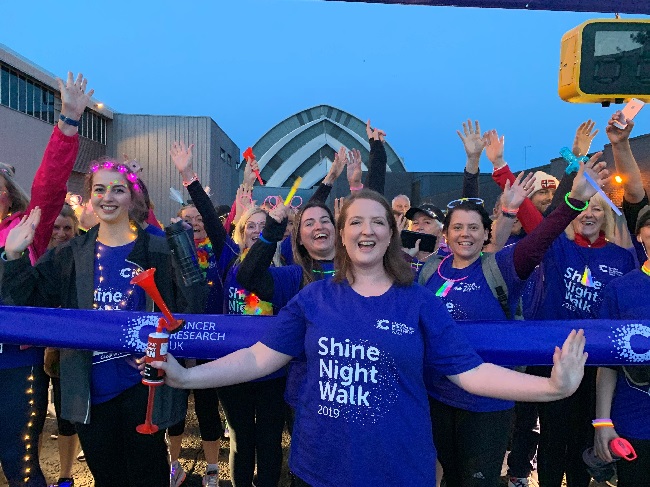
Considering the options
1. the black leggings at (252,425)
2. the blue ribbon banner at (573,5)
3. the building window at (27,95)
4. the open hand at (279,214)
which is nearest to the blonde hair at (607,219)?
the blue ribbon banner at (573,5)

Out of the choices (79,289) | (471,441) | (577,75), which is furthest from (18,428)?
(577,75)

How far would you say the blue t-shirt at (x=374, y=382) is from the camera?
1835 millimetres

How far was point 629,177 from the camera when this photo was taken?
3240 millimetres

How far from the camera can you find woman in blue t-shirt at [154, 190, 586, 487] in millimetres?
1829

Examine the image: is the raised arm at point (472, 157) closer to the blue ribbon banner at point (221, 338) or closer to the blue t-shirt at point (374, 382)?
the blue ribbon banner at point (221, 338)

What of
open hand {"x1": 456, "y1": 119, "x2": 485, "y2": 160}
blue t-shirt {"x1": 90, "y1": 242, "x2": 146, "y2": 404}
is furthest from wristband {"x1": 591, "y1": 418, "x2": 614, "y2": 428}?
blue t-shirt {"x1": 90, "y1": 242, "x2": 146, "y2": 404}

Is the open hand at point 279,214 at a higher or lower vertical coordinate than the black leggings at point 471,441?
higher

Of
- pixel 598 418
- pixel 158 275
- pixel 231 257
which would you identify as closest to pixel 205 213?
pixel 231 257

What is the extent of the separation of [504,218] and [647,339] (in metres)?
1.02

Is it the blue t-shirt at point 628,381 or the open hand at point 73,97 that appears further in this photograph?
the open hand at point 73,97

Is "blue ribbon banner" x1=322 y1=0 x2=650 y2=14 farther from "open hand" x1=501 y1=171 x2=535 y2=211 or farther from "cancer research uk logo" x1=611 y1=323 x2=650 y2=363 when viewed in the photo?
"cancer research uk logo" x1=611 y1=323 x2=650 y2=363

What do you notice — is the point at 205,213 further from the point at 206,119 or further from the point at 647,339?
the point at 206,119

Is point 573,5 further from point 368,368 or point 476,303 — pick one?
point 368,368

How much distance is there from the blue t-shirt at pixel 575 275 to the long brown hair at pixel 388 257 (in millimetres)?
1730
